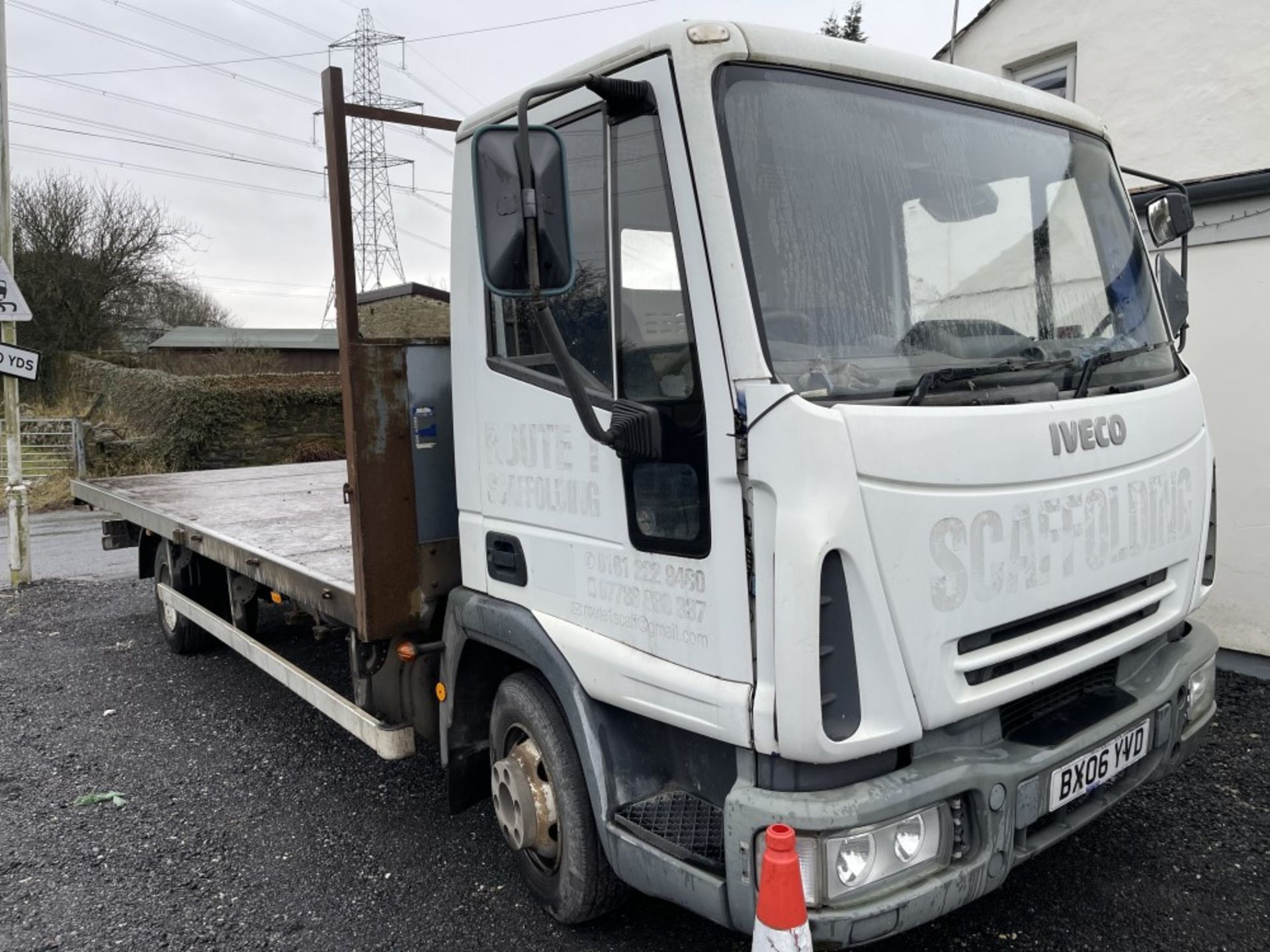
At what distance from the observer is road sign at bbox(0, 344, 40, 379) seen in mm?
8227

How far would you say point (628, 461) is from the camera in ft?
7.93

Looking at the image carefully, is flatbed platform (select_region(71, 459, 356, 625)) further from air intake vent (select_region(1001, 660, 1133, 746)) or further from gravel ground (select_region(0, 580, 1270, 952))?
air intake vent (select_region(1001, 660, 1133, 746))

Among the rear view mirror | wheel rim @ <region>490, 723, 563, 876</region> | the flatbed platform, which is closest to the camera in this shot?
the rear view mirror

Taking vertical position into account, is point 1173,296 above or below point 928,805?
above

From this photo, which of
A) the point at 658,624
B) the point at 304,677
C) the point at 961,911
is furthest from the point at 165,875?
the point at 961,911

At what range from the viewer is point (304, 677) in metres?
4.09

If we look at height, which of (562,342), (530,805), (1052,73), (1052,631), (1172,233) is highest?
(1052,73)

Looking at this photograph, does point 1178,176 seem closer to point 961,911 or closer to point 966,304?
point 966,304

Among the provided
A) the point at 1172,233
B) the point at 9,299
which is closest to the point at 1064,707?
the point at 1172,233

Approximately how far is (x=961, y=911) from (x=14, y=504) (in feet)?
30.3

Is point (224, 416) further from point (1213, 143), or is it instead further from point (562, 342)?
point (562, 342)

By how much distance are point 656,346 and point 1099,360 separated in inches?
51.9

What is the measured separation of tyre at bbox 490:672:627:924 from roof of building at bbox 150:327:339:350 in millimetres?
37227

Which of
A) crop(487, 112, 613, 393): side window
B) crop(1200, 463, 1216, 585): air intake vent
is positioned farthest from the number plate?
crop(487, 112, 613, 393): side window
